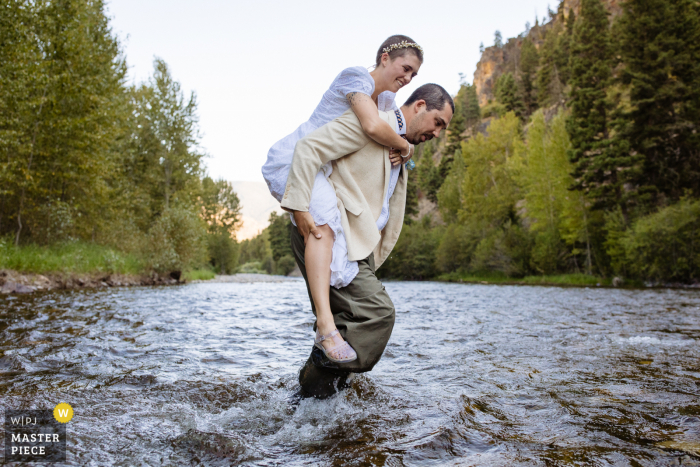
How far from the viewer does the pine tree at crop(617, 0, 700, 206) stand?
24219mm

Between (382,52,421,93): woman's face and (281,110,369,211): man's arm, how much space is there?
0.36 metres

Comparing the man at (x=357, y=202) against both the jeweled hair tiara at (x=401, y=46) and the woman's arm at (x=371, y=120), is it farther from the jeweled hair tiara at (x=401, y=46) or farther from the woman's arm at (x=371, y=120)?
the jeweled hair tiara at (x=401, y=46)

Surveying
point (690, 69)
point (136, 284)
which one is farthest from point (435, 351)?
point (690, 69)

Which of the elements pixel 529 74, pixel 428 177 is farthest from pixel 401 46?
pixel 529 74

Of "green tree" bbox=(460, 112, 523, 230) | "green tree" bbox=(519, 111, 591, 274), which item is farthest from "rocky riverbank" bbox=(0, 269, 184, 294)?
"green tree" bbox=(460, 112, 523, 230)

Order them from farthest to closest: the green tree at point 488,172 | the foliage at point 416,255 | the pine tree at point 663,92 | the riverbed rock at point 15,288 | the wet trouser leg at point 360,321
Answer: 1. the foliage at point 416,255
2. the green tree at point 488,172
3. the pine tree at point 663,92
4. the riverbed rock at point 15,288
5. the wet trouser leg at point 360,321

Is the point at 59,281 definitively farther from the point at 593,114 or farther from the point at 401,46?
the point at 593,114

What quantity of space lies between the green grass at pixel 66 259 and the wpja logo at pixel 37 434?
41.2ft

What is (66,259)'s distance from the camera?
1493 centimetres

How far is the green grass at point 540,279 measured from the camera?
2767 centimetres

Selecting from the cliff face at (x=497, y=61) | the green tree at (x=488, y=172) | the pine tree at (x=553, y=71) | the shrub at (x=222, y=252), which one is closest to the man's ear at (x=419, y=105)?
the green tree at (x=488, y=172)

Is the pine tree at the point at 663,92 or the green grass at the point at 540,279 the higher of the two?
the pine tree at the point at 663,92

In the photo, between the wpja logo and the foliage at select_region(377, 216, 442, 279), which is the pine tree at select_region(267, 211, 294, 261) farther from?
the wpja logo

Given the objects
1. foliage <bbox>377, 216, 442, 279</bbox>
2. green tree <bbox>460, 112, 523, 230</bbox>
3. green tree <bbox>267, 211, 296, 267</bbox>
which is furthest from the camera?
green tree <bbox>267, 211, 296, 267</bbox>
